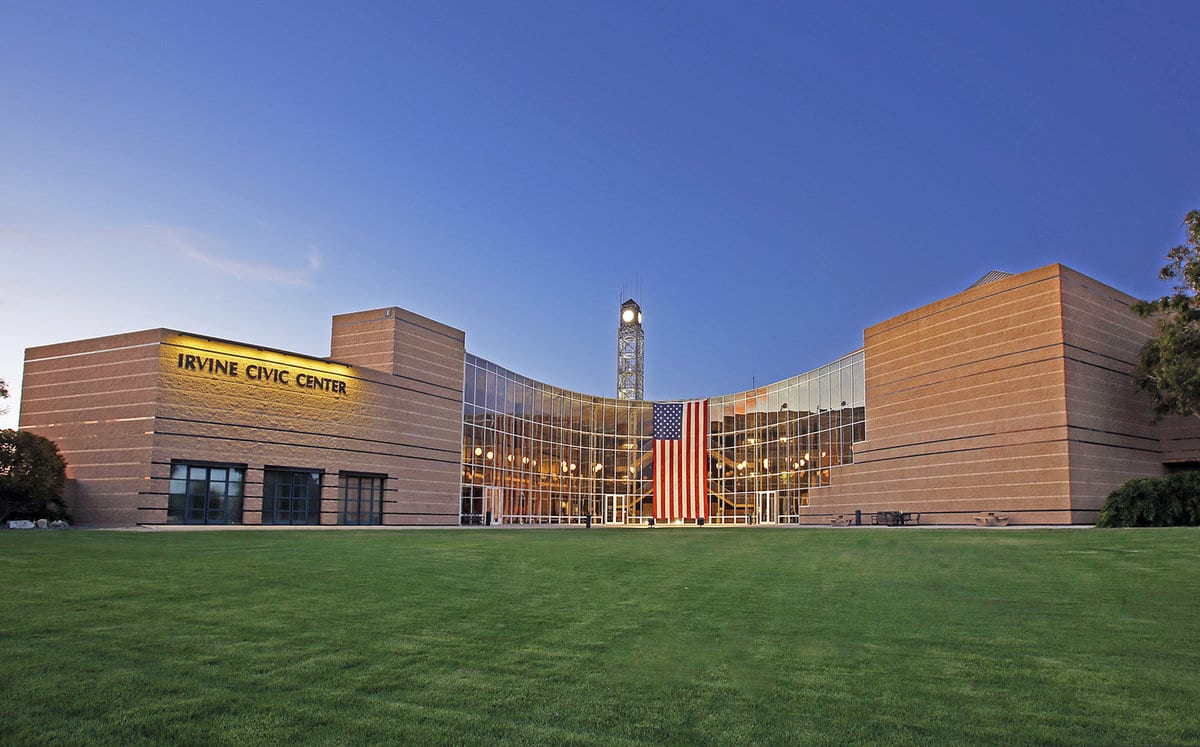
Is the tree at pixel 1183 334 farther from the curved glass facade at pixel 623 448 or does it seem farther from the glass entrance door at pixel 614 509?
the glass entrance door at pixel 614 509

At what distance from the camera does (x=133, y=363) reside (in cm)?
3744

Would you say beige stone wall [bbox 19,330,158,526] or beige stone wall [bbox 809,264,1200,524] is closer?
beige stone wall [bbox 19,330,158,526]

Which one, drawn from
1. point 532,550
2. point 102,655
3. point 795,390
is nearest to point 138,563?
point 102,655

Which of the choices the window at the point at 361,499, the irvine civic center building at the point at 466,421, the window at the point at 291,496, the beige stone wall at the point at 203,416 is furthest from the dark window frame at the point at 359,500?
the window at the point at 291,496

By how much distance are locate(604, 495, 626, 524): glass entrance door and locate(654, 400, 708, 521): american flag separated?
8066 millimetres

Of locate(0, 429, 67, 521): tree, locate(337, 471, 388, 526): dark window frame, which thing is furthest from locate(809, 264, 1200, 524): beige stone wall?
locate(0, 429, 67, 521): tree

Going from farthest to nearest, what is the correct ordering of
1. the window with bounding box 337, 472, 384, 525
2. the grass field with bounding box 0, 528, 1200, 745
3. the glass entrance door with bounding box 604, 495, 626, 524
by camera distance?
the glass entrance door with bounding box 604, 495, 626, 524 → the window with bounding box 337, 472, 384, 525 → the grass field with bounding box 0, 528, 1200, 745

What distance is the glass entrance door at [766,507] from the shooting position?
216 feet

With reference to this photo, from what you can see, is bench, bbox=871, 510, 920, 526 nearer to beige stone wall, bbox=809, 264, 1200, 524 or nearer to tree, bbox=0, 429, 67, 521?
beige stone wall, bbox=809, 264, 1200, 524

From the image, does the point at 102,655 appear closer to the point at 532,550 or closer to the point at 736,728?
the point at 736,728

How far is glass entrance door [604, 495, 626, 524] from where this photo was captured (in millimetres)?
74000

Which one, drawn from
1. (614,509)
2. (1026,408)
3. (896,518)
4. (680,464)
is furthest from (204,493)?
(614,509)

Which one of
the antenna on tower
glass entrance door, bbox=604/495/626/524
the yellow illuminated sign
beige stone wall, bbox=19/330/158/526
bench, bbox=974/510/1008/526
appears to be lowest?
glass entrance door, bbox=604/495/626/524

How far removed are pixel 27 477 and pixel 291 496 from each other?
1209cm
